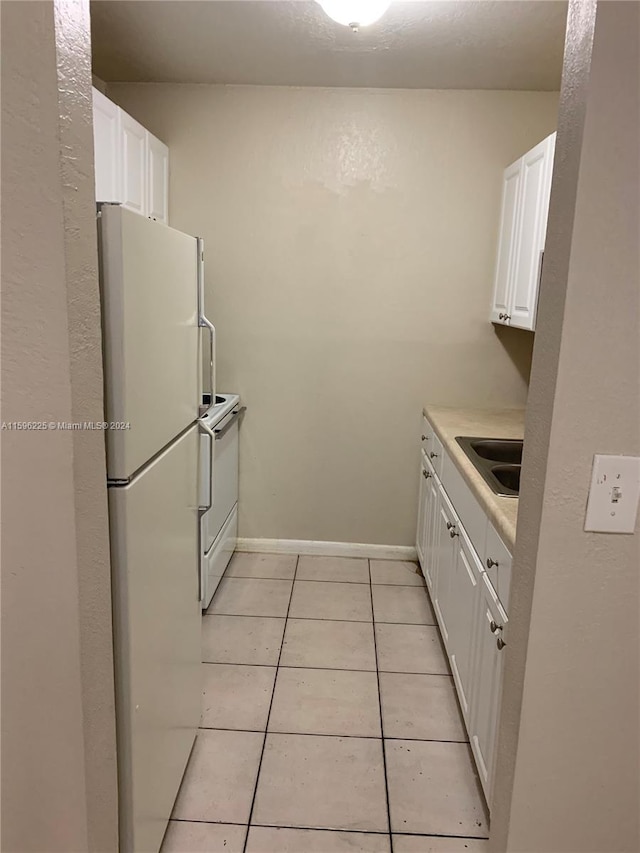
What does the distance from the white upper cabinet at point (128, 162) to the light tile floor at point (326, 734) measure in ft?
6.38

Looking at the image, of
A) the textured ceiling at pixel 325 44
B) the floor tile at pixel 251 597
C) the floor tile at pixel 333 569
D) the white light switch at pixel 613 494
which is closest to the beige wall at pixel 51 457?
the white light switch at pixel 613 494

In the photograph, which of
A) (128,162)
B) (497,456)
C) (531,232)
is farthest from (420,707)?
(128,162)

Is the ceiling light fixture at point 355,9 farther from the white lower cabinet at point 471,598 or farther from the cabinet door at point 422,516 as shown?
the cabinet door at point 422,516

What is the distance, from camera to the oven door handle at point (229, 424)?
2978 mm

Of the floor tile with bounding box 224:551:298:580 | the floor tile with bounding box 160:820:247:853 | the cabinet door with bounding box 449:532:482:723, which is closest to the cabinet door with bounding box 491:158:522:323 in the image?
the cabinet door with bounding box 449:532:482:723

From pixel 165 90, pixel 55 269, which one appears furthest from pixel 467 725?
pixel 165 90

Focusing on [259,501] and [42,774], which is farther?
[259,501]

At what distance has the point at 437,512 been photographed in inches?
111

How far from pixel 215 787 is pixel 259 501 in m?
1.84

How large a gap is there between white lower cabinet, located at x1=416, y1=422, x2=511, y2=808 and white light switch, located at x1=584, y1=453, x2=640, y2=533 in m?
0.60

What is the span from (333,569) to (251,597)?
1.84 ft

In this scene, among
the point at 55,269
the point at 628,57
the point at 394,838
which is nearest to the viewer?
the point at 628,57

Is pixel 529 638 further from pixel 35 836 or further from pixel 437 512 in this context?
pixel 437 512

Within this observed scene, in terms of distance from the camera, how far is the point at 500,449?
2.70 metres
